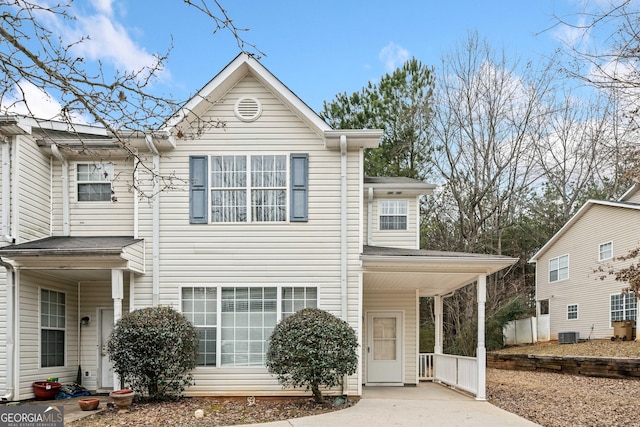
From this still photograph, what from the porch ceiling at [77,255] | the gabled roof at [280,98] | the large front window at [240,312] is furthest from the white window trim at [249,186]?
the porch ceiling at [77,255]

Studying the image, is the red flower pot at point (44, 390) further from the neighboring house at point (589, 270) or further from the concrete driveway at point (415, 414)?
the neighboring house at point (589, 270)

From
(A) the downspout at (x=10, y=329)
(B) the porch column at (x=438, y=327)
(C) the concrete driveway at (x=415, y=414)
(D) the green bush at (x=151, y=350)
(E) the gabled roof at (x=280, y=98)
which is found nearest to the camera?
(C) the concrete driveway at (x=415, y=414)

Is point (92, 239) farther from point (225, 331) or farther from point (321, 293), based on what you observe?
point (321, 293)

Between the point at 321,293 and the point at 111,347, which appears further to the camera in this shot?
the point at 321,293

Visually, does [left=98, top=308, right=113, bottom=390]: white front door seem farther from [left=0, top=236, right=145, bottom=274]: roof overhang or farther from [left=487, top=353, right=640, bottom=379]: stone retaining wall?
[left=487, top=353, right=640, bottom=379]: stone retaining wall

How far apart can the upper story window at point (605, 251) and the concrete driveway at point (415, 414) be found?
12464 millimetres

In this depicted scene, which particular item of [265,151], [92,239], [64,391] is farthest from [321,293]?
[64,391]

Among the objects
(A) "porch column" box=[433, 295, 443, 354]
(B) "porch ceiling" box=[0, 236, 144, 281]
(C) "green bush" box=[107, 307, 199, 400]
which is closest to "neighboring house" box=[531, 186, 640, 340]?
(A) "porch column" box=[433, 295, 443, 354]

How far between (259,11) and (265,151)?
18.3 feet

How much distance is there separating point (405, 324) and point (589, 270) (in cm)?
1197

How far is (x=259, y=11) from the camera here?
594 centimetres

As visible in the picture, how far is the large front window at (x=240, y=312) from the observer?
36.7ft

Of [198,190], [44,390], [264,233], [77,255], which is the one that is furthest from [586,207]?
[44,390]

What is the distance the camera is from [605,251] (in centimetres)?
2125
